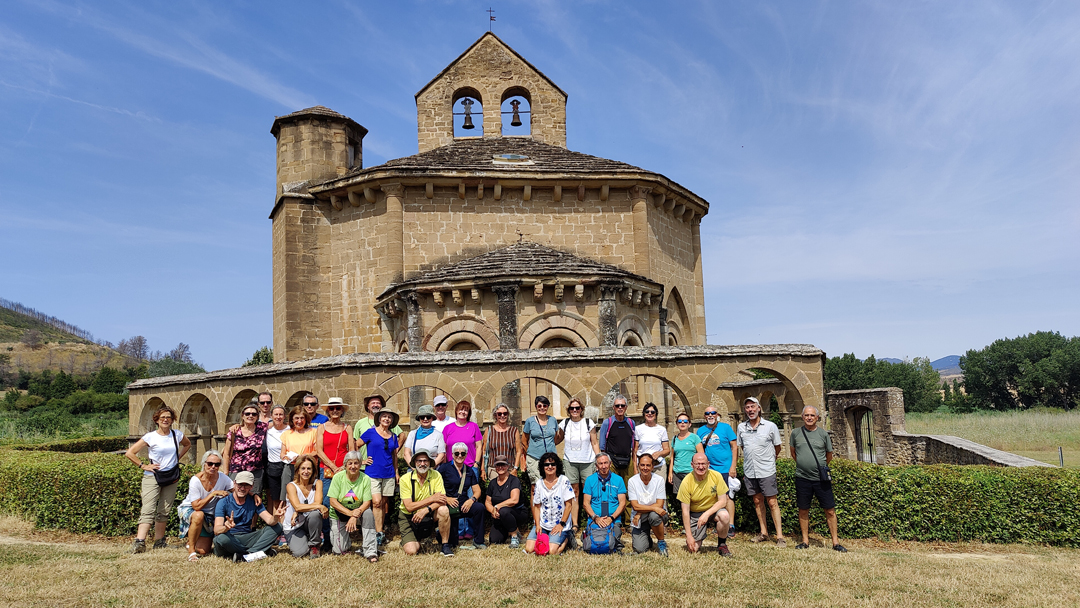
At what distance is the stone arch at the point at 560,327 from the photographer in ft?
52.9

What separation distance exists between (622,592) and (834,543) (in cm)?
322

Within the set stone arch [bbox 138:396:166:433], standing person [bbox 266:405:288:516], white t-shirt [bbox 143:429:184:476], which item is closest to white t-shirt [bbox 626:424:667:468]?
standing person [bbox 266:405:288:516]

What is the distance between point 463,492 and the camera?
8.20 metres

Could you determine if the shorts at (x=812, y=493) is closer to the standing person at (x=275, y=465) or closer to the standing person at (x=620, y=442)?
the standing person at (x=620, y=442)

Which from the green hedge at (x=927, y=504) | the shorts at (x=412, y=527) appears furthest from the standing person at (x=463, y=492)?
the green hedge at (x=927, y=504)

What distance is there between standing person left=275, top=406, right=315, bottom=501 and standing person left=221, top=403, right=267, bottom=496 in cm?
28

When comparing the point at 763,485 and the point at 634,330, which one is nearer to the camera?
the point at 763,485

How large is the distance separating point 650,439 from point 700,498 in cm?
91

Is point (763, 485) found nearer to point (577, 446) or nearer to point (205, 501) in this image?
point (577, 446)

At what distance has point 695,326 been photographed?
71.7 ft

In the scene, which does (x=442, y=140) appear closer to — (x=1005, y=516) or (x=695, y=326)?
(x=695, y=326)

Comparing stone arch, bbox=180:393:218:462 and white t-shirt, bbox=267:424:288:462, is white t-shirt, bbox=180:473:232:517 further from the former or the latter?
stone arch, bbox=180:393:218:462

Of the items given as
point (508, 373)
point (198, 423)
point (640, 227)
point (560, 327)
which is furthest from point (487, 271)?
point (198, 423)

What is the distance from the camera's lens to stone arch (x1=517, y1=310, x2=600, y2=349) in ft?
52.9
